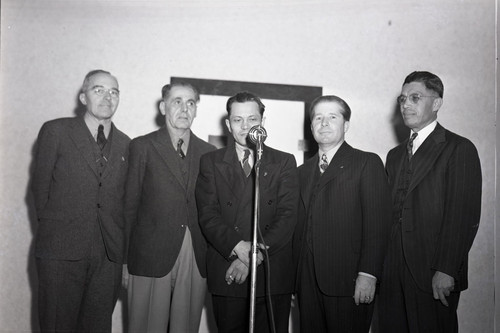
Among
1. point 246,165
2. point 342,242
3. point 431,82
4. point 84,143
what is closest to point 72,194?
point 84,143

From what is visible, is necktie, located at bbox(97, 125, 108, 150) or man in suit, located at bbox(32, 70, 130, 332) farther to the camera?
necktie, located at bbox(97, 125, 108, 150)

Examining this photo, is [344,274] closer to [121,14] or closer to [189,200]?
[189,200]

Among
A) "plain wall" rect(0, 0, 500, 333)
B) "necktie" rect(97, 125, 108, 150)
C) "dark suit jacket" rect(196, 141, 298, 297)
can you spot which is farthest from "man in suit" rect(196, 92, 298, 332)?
"plain wall" rect(0, 0, 500, 333)

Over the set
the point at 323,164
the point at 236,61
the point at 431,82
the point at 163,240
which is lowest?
the point at 163,240

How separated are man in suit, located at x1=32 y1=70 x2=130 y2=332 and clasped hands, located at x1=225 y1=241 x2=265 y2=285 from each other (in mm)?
826

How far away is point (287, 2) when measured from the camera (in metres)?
3.87

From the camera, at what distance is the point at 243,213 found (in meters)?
2.87

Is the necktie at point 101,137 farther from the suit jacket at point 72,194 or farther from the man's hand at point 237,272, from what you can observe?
the man's hand at point 237,272

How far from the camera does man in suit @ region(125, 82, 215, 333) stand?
290 centimetres

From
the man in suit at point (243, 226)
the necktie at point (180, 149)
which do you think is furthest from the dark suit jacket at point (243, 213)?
the necktie at point (180, 149)

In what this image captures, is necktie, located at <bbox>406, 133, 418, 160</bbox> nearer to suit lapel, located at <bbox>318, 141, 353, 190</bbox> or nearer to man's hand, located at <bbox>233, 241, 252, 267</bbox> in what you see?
suit lapel, located at <bbox>318, 141, 353, 190</bbox>

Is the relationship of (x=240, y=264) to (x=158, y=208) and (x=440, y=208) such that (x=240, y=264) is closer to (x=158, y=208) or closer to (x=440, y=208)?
(x=158, y=208)

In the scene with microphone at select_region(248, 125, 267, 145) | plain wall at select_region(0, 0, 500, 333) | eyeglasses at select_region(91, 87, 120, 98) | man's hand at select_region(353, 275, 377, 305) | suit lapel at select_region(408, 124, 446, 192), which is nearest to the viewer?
microphone at select_region(248, 125, 267, 145)

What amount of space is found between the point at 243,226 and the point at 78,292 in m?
1.19
